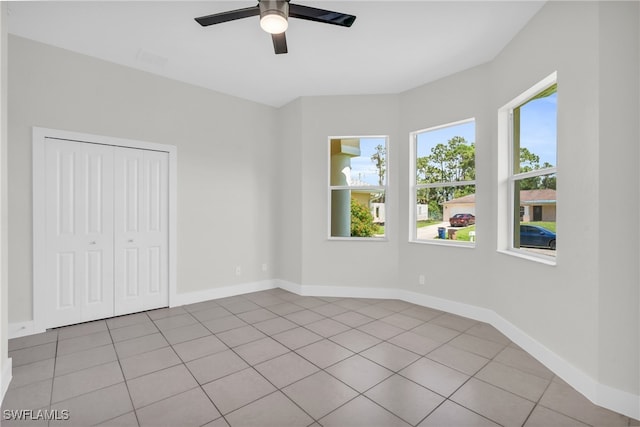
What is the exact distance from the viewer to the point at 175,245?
3.88 m

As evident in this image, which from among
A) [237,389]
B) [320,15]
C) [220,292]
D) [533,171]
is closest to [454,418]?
[237,389]

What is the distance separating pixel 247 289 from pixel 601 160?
4275 millimetres

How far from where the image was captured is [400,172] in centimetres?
420

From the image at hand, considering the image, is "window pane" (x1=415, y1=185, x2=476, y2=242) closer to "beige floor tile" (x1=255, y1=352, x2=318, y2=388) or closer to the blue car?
the blue car

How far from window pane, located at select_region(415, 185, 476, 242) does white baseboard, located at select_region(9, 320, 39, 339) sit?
453 centimetres

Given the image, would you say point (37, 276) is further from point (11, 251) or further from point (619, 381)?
point (619, 381)

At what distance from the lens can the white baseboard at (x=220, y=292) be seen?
393 cm

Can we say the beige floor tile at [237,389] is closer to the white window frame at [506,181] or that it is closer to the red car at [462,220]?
the white window frame at [506,181]

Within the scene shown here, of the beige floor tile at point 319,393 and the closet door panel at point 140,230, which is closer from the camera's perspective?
the beige floor tile at point 319,393

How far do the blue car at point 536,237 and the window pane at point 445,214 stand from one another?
0.63m

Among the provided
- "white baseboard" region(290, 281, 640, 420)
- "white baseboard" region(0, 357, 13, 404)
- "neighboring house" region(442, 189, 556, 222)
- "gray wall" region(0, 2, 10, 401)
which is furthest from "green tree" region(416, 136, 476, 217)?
"white baseboard" region(0, 357, 13, 404)

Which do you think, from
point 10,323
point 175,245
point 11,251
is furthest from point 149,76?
point 10,323

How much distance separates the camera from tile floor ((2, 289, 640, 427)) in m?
1.81

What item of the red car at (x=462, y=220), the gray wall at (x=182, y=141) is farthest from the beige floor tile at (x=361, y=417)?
the gray wall at (x=182, y=141)
